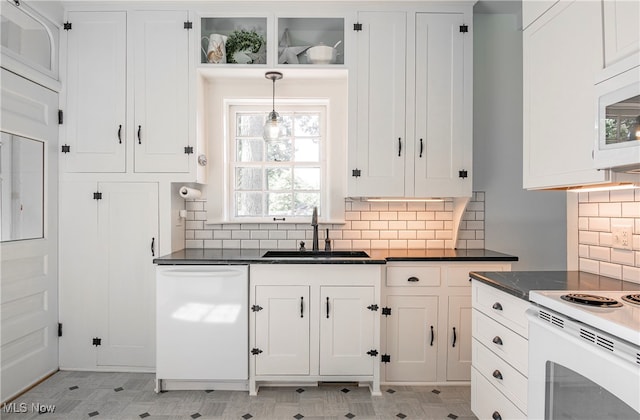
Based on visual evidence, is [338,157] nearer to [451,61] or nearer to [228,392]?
[451,61]

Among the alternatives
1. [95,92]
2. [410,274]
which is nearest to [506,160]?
[410,274]

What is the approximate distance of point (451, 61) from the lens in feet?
9.53

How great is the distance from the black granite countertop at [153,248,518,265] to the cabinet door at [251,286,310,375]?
0.66 ft

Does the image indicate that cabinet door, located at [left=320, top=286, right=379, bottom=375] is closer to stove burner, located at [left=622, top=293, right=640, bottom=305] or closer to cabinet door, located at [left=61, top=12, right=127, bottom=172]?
stove burner, located at [left=622, top=293, right=640, bottom=305]

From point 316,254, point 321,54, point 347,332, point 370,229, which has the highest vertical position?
point 321,54

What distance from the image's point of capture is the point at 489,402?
2018 millimetres

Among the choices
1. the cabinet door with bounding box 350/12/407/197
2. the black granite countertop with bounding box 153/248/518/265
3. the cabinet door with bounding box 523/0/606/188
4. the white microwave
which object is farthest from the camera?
the cabinet door with bounding box 350/12/407/197

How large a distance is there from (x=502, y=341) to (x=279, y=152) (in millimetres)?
2267

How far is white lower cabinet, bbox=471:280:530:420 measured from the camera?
1732mm

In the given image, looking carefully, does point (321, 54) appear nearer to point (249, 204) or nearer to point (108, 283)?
point (249, 204)

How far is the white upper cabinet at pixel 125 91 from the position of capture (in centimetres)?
291

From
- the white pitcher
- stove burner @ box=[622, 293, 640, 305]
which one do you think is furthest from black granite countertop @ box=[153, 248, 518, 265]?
the white pitcher

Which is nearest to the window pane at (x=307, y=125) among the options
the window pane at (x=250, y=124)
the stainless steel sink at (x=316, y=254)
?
the window pane at (x=250, y=124)

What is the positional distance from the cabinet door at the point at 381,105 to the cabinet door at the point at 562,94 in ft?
3.01
